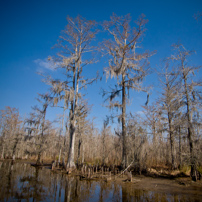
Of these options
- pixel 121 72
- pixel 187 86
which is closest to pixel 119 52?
pixel 121 72

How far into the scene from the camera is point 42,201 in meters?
4.79

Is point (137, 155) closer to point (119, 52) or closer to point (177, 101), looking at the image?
point (177, 101)

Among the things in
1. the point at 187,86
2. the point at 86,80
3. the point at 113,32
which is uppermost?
the point at 113,32

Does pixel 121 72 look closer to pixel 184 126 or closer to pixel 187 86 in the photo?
pixel 187 86

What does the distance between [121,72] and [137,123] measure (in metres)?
4.57

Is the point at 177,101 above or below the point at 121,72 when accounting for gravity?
below

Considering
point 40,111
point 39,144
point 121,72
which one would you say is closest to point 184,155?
point 121,72

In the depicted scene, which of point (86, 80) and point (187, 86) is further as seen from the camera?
point (86, 80)

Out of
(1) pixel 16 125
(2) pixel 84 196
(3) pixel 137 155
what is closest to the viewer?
(2) pixel 84 196

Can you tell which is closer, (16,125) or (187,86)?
(187,86)

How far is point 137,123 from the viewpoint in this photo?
1186cm

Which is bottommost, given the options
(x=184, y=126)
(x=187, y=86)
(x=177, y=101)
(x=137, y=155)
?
(x=137, y=155)

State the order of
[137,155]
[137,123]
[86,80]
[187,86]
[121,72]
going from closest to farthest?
[187,86] → [137,155] → [137,123] → [121,72] → [86,80]

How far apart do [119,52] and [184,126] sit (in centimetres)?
783
